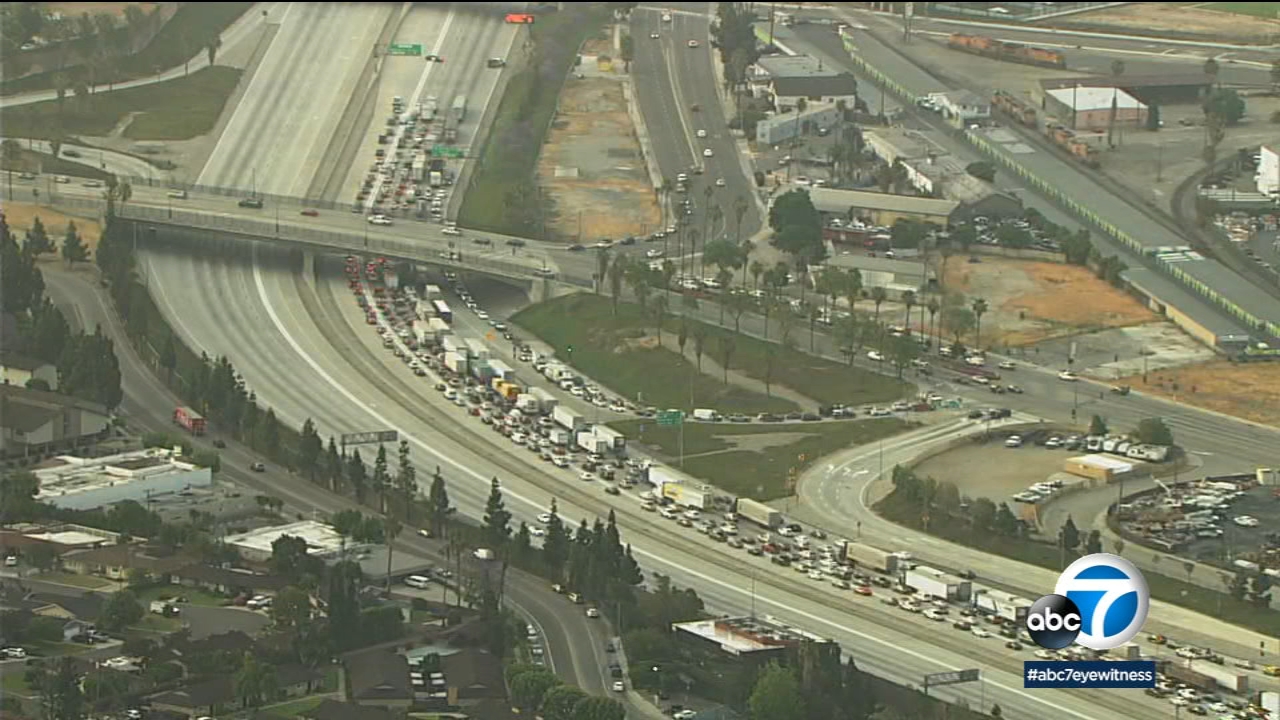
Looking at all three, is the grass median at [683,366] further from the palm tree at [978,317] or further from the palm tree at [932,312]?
the palm tree at [978,317]

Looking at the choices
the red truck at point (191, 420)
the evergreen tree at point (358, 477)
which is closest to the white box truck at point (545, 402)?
the evergreen tree at point (358, 477)

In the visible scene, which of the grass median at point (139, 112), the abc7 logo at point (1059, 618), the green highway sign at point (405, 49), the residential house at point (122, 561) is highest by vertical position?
the abc7 logo at point (1059, 618)

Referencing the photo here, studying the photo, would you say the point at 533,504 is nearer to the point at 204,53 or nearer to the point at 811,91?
the point at 811,91

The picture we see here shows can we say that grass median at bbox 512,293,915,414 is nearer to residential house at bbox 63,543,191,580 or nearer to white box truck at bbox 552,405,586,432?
white box truck at bbox 552,405,586,432

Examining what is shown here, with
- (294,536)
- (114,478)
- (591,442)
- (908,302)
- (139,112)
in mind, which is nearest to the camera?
(294,536)

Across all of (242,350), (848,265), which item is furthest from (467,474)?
(848,265)

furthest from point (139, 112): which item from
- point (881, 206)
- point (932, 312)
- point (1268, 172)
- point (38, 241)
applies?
point (1268, 172)

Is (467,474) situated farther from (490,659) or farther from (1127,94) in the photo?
(1127,94)
